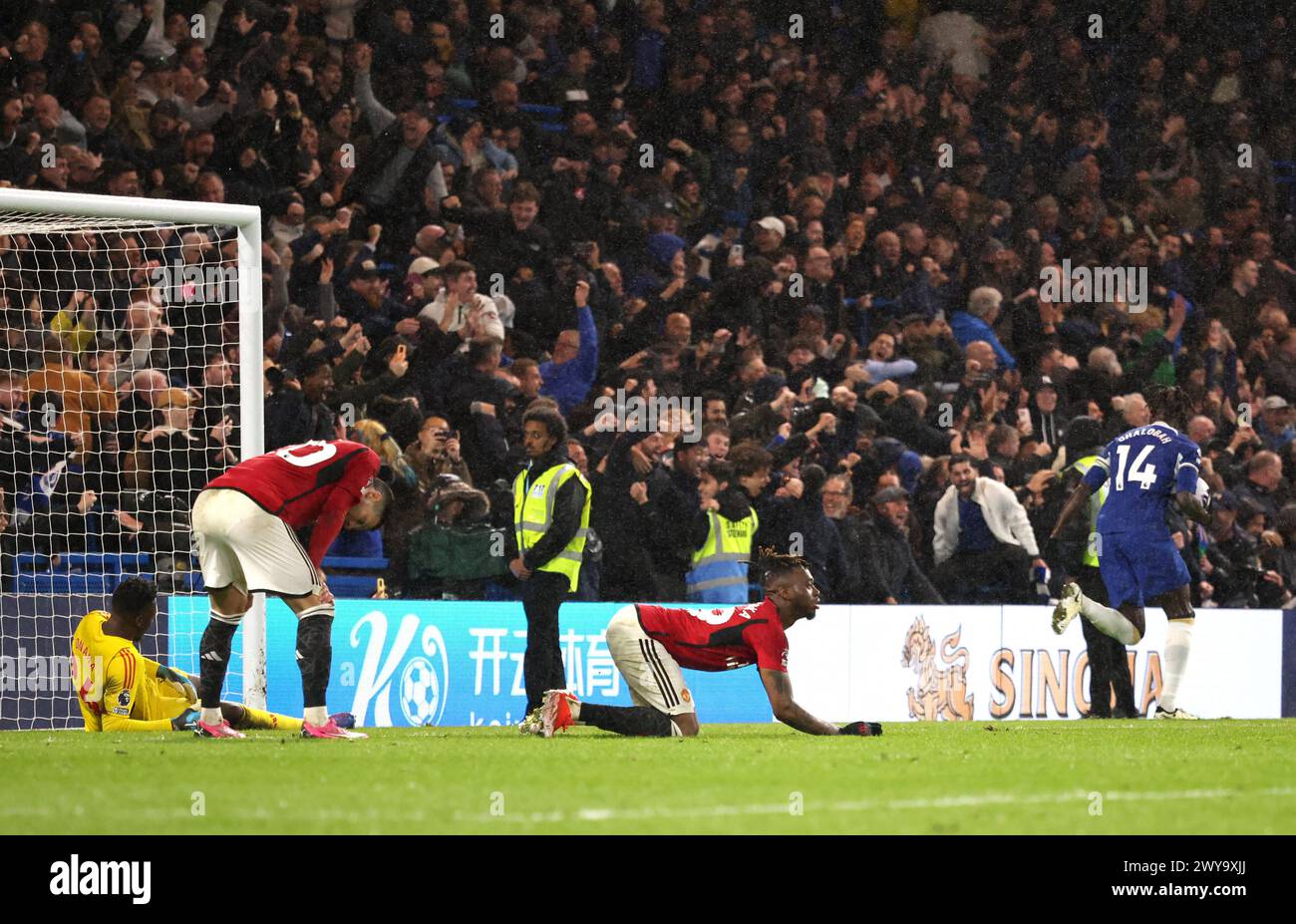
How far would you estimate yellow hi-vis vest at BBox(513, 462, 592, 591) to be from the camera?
1029 centimetres

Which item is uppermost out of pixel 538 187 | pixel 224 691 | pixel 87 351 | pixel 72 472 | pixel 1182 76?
pixel 1182 76

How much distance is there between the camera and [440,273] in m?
14.2

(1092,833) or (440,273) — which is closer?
(1092,833)

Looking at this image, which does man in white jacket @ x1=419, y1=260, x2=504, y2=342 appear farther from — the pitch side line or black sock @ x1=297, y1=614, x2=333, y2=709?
the pitch side line

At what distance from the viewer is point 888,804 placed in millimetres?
6254

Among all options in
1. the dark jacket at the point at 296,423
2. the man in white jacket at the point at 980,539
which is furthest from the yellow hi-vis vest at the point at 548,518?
the man in white jacket at the point at 980,539

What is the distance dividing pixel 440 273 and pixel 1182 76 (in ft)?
34.0

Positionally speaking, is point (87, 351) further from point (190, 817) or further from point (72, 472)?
point (190, 817)

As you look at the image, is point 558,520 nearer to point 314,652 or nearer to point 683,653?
point 683,653

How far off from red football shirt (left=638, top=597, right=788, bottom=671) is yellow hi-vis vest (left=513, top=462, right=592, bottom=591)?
1.04 meters

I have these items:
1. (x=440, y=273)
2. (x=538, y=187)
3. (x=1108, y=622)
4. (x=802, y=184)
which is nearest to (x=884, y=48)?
(x=802, y=184)

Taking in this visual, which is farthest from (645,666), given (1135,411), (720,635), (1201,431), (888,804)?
(1201,431)

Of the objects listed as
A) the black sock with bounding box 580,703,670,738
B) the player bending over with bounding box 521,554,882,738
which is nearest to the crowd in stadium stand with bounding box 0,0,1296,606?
the player bending over with bounding box 521,554,882,738

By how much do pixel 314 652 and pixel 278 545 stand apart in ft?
1.79
